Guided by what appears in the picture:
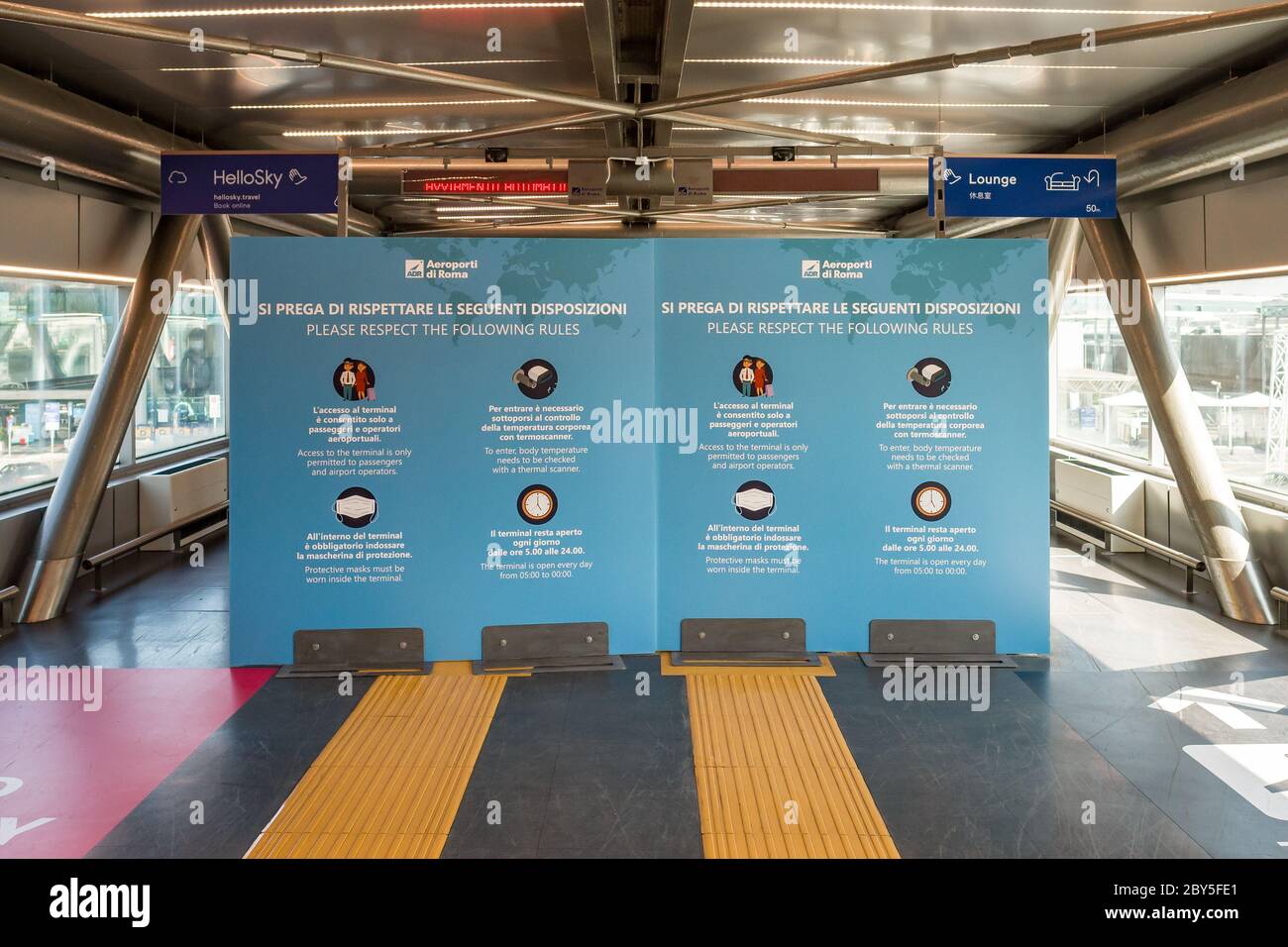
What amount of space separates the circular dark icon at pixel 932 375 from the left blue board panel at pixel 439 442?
1795 mm

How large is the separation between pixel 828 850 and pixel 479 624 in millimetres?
3185

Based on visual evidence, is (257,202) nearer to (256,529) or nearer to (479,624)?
(256,529)

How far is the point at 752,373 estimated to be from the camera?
22.2 feet

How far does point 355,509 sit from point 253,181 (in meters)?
2.89

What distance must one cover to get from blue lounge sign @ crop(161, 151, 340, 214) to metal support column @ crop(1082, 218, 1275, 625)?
6.47 m

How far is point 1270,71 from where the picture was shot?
261 inches

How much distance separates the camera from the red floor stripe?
435cm

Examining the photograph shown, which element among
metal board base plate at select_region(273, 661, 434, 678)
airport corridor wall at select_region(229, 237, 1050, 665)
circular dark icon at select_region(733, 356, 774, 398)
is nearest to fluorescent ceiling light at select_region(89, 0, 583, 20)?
airport corridor wall at select_region(229, 237, 1050, 665)

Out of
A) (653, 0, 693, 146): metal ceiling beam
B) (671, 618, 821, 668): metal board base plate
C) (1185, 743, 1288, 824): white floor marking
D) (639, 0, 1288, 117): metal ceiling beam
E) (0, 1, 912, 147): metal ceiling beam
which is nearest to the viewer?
(1185, 743, 1288, 824): white floor marking

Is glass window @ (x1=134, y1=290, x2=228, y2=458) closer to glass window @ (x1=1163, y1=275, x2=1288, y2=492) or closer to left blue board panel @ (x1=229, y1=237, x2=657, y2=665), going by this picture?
left blue board panel @ (x1=229, y1=237, x2=657, y2=665)

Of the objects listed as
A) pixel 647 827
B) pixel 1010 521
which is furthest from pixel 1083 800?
pixel 1010 521

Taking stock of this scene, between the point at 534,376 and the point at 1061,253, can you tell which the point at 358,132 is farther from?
the point at 1061,253

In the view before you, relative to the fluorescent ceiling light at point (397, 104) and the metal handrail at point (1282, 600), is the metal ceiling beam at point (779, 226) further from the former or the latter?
the metal handrail at point (1282, 600)
